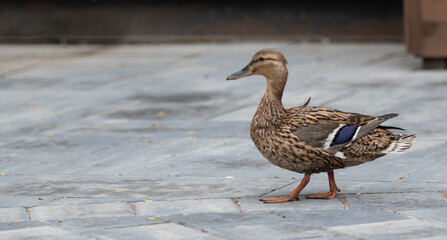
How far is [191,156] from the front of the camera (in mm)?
8969

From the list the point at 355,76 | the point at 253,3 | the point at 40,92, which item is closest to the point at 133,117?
the point at 40,92

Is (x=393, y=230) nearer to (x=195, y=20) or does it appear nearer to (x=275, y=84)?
(x=275, y=84)

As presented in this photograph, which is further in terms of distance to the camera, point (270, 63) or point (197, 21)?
point (197, 21)

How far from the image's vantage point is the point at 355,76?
14.8 meters

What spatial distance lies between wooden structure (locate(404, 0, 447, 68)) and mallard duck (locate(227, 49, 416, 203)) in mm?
8232

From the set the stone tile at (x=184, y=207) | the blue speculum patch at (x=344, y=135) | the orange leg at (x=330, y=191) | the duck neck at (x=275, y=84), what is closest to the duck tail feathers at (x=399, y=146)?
the blue speculum patch at (x=344, y=135)

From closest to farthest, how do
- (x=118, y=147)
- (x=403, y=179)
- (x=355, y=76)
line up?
(x=403, y=179) < (x=118, y=147) < (x=355, y=76)

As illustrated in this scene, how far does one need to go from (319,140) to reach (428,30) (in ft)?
28.7

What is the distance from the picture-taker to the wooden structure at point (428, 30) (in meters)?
14.6

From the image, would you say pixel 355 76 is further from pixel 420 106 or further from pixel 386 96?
pixel 420 106

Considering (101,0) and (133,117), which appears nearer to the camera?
(133,117)

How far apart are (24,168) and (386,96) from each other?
5.96m

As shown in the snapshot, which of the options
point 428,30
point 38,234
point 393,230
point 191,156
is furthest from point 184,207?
point 428,30

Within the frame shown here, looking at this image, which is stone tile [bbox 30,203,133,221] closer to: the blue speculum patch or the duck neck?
the duck neck
